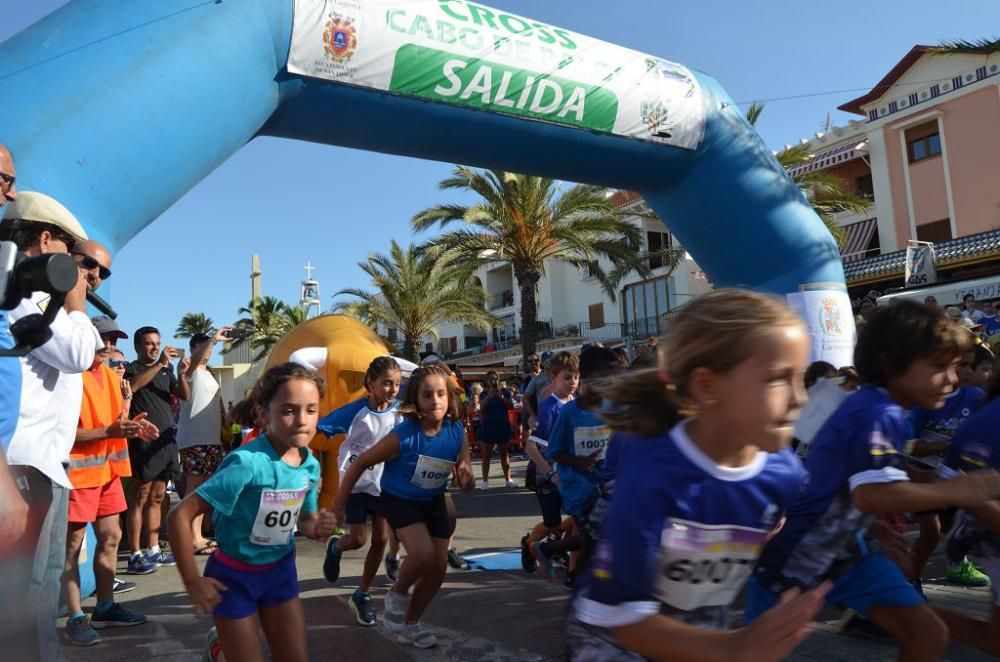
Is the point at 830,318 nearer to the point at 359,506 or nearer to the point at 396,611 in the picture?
the point at 359,506

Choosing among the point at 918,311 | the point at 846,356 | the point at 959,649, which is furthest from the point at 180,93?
the point at 846,356

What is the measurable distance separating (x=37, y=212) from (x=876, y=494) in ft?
9.48

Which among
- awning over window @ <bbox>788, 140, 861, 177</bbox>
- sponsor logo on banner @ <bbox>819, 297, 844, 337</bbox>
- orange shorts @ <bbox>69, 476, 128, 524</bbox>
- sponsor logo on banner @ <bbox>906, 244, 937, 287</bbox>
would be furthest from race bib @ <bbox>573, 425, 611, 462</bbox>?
awning over window @ <bbox>788, 140, 861, 177</bbox>

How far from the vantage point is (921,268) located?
22.9m

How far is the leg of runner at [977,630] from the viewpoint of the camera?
8.87 ft

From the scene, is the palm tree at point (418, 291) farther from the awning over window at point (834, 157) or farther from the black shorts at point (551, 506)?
the black shorts at point (551, 506)

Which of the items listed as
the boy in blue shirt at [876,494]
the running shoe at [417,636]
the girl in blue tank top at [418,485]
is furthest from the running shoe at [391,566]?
the boy in blue shirt at [876,494]

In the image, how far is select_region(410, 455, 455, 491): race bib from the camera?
14.2 ft

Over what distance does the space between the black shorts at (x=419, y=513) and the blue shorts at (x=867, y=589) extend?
2.18 metres

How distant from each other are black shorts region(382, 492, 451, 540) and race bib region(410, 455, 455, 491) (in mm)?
98

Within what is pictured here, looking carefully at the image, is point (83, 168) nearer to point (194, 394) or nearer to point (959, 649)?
point (194, 394)

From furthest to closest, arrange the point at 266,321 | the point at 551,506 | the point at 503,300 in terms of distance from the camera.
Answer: the point at 503,300, the point at 266,321, the point at 551,506

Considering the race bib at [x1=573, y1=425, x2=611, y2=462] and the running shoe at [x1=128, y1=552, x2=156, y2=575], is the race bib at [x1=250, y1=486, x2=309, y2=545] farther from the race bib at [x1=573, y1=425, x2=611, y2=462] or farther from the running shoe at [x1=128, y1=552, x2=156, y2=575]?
the running shoe at [x1=128, y1=552, x2=156, y2=575]

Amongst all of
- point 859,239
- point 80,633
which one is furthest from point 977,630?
point 859,239
